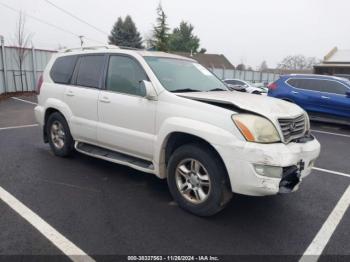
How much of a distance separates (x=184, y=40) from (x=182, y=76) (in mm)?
55248

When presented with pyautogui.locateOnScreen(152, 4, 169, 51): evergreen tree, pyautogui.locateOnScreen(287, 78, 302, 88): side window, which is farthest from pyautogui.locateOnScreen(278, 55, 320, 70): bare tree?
pyautogui.locateOnScreen(287, 78, 302, 88): side window

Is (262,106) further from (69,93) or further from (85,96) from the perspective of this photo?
(69,93)

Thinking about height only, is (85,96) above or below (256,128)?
above

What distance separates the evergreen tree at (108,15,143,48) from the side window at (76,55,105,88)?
3996cm

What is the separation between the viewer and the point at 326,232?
10.7 ft

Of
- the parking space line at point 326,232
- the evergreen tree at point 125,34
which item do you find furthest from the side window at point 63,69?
the evergreen tree at point 125,34

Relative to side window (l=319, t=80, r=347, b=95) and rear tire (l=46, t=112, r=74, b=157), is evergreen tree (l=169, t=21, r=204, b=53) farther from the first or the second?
rear tire (l=46, t=112, r=74, b=157)

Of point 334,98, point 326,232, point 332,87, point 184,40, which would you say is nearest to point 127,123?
point 326,232

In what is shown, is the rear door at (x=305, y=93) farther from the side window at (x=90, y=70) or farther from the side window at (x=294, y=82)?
the side window at (x=90, y=70)

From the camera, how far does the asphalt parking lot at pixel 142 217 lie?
2.88 meters

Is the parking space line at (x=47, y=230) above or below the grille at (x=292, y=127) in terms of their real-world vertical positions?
below

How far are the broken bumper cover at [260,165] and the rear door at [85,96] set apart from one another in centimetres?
230

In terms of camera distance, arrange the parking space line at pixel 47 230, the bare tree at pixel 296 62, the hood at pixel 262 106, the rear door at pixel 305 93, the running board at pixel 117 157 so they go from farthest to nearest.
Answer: the bare tree at pixel 296 62
the rear door at pixel 305 93
the running board at pixel 117 157
the hood at pixel 262 106
the parking space line at pixel 47 230

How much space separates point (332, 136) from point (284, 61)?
76.2 meters
